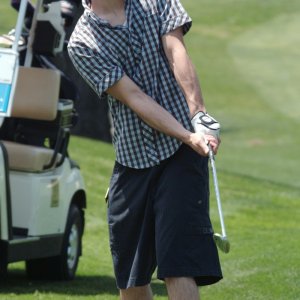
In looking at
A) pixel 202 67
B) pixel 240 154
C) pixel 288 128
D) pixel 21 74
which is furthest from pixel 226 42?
pixel 21 74

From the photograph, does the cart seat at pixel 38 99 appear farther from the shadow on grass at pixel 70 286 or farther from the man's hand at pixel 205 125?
the man's hand at pixel 205 125

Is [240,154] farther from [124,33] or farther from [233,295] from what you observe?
[124,33]

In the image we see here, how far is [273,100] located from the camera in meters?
27.1

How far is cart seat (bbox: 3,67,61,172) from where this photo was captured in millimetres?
8289

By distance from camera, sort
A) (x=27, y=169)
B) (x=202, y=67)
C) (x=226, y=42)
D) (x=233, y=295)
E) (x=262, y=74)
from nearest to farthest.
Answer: (x=233, y=295) < (x=27, y=169) < (x=262, y=74) < (x=202, y=67) < (x=226, y=42)

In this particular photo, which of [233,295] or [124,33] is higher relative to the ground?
[124,33]

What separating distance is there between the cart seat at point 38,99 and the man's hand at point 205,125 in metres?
3.49

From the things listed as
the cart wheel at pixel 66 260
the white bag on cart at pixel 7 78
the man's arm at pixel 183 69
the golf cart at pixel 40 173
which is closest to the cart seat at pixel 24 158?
the golf cart at pixel 40 173

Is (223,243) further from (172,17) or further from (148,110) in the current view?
(172,17)

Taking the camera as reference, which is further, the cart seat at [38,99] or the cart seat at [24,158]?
the cart seat at [38,99]

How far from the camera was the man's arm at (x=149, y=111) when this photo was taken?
481 cm

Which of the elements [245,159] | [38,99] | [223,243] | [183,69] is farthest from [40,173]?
[245,159]

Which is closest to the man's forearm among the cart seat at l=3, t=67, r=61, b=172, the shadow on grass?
the shadow on grass

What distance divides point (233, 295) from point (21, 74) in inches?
81.8
